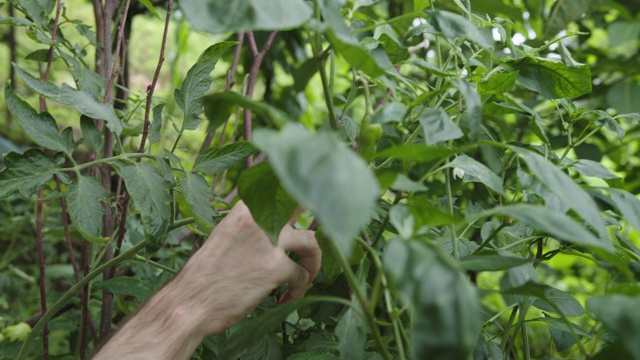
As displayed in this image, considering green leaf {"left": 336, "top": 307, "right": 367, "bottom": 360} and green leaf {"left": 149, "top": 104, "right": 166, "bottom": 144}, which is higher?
green leaf {"left": 149, "top": 104, "right": 166, "bottom": 144}

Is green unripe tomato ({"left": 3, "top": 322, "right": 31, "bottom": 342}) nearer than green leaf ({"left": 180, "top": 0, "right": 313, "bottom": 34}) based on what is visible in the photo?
No

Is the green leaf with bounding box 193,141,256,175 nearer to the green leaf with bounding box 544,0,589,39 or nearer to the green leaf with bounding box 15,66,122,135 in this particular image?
the green leaf with bounding box 15,66,122,135

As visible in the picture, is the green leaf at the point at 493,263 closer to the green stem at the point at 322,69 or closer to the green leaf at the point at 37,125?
the green stem at the point at 322,69

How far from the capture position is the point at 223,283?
70 cm

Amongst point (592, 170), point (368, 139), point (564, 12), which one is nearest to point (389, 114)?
point (368, 139)

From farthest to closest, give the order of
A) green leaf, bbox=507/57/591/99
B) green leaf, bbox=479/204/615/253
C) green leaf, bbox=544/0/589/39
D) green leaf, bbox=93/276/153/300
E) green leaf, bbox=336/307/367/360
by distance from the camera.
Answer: green leaf, bbox=544/0/589/39 < green leaf, bbox=93/276/153/300 < green leaf, bbox=507/57/591/99 < green leaf, bbox=336/307/367/360 < green leaf, bbox=479/204/615/253

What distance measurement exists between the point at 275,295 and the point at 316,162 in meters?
0.53

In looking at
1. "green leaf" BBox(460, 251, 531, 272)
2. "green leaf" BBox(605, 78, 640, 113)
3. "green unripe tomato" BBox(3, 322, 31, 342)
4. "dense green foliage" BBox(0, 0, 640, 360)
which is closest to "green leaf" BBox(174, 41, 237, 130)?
"dense green foliage" BBox(0, 0, 640, 360)

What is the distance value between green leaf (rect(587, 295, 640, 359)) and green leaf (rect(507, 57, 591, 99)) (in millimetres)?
289

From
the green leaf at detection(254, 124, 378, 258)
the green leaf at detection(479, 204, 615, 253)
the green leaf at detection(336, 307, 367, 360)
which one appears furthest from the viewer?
the green leaf at detection(336, 307, 367, 360)

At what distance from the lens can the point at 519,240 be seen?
72cm

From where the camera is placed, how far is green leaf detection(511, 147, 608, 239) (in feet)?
1.61

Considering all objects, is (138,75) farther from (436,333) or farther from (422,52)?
(436,333)

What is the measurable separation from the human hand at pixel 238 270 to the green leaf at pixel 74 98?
17cm
